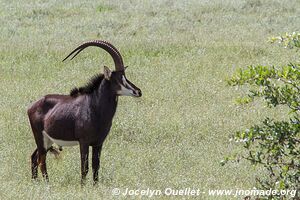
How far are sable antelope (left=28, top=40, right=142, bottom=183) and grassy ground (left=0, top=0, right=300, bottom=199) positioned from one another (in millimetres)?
436

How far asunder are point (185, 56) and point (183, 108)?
16.6 ft

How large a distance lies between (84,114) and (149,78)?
7039 mm

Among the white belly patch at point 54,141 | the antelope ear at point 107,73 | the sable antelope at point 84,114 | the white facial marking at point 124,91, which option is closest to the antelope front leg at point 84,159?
the sable antelope at point 84,114

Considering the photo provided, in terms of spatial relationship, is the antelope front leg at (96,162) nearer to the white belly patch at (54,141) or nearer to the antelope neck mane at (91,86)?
the white belly patch at (54,141)

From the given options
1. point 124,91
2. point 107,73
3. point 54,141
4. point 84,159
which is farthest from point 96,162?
point 107,73

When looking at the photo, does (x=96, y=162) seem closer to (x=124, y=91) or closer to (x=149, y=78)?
(x=124, y=91)

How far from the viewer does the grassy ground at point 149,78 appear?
32.4ft

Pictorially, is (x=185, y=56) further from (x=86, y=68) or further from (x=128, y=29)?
(x=128, y=29)

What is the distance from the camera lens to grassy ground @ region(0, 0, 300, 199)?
32.4ft

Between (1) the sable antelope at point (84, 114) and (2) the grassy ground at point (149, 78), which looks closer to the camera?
(1) the sable antelope at point (84, 114)

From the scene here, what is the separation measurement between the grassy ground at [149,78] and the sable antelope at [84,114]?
1.43 feet

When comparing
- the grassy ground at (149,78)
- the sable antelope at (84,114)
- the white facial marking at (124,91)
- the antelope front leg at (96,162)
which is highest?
the white facial marking at (124,91)

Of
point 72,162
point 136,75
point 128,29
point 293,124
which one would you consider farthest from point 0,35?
point 293,124

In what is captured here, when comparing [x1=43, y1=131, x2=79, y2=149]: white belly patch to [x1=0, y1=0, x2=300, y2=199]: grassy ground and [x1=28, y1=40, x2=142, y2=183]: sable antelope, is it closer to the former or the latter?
[x1=28, y1=40, x2=142, y2=183]: sable antelope
